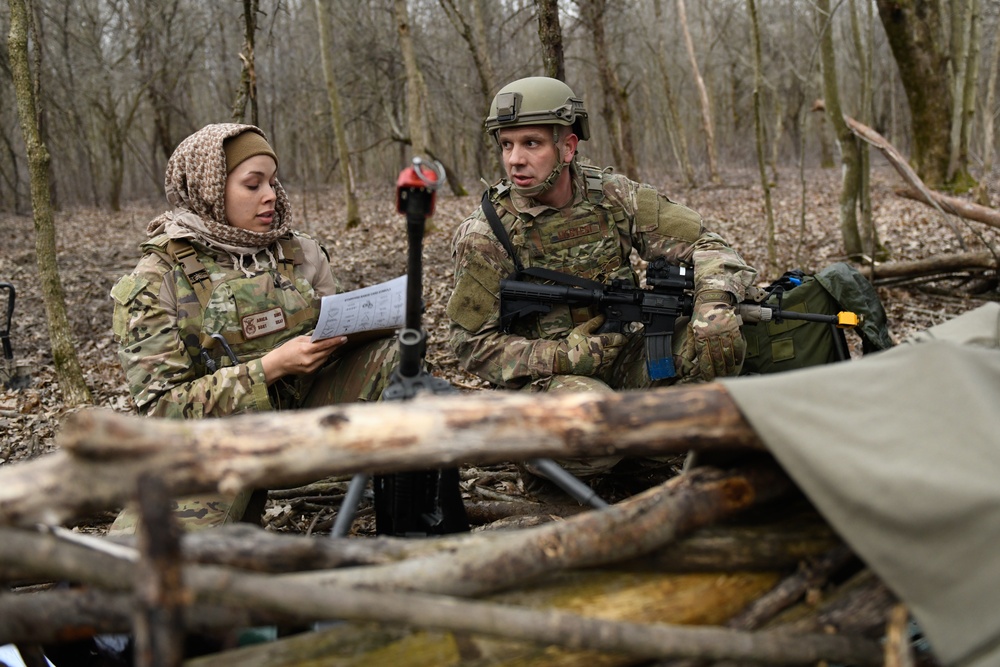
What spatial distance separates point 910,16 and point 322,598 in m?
11.7

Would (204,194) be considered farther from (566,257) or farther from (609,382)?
(609,382)

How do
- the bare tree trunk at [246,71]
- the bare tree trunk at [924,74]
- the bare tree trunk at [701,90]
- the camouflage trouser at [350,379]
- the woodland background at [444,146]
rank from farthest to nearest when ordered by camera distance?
the bare tree trunk at [701,90], the bare tree trunk at [924,74], the bare tree trunk at [246,71], the woodland background at [444,146], the camouflage trouser at [350,379]

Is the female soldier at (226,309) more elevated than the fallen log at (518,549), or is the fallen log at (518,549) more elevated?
the female soldier at (226,309)

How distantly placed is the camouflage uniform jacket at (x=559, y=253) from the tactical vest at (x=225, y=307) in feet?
2.79

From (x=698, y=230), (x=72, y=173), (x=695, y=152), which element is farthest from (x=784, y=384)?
(x=695, y=152)

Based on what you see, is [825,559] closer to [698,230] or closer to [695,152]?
[698,230]

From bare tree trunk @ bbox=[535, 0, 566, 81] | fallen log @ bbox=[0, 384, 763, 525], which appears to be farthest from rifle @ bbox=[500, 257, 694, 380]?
bare tree trunk @ bbox=[535, 0, 566, 81]

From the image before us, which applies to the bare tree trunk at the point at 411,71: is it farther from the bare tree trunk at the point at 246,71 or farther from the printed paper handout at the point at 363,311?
the printed paper handout at the point at 363,311

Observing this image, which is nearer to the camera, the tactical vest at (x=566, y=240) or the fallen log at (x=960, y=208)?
the tactical vest at (x=566, y=240)

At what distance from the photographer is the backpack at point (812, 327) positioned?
4.01 metres

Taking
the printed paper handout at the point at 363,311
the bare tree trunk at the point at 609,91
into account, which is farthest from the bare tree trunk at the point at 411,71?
the printed paper handout at the point at 363,311

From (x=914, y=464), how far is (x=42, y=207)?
5.94 m

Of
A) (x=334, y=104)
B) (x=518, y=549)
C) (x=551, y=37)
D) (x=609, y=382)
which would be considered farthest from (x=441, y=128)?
(x=518, y=549)

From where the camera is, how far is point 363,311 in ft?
10.8
